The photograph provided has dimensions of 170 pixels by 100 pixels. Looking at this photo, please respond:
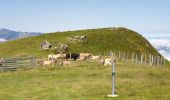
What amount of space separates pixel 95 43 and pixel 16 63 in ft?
208

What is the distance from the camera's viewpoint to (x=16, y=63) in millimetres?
57375

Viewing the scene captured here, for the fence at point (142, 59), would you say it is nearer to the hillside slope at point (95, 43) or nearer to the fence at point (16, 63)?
the hillside slope at point (95, 43)

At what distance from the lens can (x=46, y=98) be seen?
2789 cm

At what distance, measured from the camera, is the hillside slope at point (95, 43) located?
366 ft

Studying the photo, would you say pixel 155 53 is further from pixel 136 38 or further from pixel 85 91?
pixel 85 91

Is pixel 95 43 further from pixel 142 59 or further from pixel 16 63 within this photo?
pixel 16 63

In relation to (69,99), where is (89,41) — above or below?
above

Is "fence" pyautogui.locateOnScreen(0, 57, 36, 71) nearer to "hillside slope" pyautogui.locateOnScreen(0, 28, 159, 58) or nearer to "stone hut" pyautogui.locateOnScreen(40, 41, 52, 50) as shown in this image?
"hillside slope" pyautogui.locateOnScreen(0, 28, 159, 58)

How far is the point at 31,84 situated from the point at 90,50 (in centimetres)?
7447

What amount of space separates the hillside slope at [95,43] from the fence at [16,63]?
→ 4083 cm

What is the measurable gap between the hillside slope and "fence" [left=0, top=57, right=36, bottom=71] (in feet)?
134

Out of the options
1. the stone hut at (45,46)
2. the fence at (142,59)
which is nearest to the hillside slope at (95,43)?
the stone hut at (45,46)

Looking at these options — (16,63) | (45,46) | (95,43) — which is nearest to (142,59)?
(16,63)

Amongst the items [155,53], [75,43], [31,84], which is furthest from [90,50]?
[31,84]
